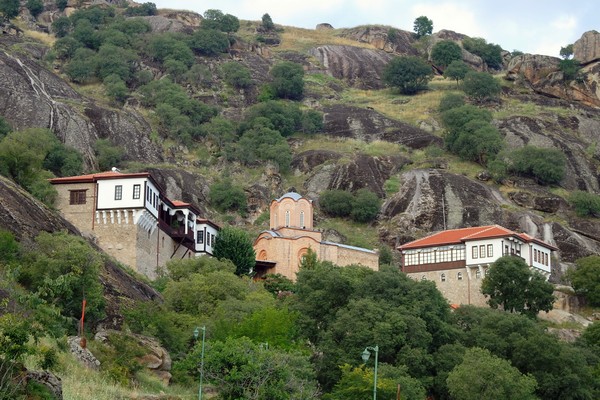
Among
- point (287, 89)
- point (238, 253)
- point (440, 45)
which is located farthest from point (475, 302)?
point (440, 45)

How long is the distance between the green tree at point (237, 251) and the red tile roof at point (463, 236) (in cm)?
1481

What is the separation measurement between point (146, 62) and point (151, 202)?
64.9 meters

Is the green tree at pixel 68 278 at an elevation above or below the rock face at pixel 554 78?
below

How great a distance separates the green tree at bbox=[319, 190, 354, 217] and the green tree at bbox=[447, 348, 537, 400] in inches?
1937

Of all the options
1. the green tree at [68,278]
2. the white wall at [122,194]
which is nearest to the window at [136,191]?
the white wall at [122,194]

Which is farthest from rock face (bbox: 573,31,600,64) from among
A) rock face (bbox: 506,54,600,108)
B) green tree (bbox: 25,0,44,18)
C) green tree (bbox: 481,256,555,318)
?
green tree (bbox: 25,0,44,18)

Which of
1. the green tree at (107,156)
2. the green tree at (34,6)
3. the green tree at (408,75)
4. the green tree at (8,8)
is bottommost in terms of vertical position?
the green tree at (107,156)

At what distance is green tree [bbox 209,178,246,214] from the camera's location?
357 ft

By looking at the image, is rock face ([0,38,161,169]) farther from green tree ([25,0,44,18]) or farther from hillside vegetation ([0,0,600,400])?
green tree ([25,0,44,18])

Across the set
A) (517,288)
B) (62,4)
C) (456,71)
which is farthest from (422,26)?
(517,288)

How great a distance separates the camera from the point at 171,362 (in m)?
53.5

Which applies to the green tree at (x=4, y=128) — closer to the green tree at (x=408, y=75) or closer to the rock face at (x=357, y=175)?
the rock face at (x=357, y=175)

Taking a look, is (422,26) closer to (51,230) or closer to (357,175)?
(357,175)

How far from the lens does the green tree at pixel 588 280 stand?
92.9m
